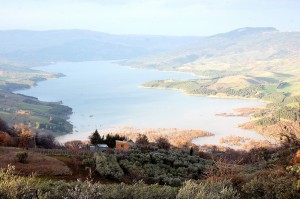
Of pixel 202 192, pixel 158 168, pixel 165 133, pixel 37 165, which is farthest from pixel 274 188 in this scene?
pixel 165 133

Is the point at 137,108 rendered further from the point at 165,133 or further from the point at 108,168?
the point at 108,168

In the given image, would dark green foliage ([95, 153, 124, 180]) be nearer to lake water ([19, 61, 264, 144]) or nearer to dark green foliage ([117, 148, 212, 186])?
dark green foliage ([117, 148, 212, 186])

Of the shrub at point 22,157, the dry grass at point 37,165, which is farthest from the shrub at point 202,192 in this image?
the shrub at point 22,157

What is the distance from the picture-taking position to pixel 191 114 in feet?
369

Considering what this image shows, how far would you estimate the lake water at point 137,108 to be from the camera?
3767 inches

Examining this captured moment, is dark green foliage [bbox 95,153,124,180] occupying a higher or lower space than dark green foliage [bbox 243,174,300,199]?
lower

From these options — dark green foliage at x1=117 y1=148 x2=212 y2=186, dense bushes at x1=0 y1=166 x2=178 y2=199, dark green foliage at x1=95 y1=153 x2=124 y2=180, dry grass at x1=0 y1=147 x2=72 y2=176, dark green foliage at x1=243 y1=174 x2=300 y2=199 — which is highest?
dense bushes at x1=0 y1=166 x2=178 y2=199

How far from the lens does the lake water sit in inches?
3767

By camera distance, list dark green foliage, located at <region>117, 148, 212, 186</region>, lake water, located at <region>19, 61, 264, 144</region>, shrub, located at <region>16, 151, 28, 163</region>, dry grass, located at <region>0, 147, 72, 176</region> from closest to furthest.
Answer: dry grass, located at <region>0, 147, 72, 176</region>
shrub, located at <region>16, 151, 28, 163</region>
dark green foliage, located at <region>117, 148, 212, 186</region>
lake water, located at <region>19, 61, 264, 144</region>

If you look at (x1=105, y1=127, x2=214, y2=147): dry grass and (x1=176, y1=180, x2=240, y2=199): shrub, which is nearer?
(x1=176, y1=180, x2=240, y2=199): shrub

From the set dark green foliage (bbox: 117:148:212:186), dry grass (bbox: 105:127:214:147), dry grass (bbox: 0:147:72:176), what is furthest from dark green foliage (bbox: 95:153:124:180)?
dry grass (bbox: 105:127:214:147)

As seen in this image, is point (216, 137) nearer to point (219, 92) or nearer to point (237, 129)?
point (237, 129)

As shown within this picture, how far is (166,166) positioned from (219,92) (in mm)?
138866

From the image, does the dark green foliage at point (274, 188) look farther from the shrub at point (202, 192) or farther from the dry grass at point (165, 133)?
the dry grass at point (165, 133)
